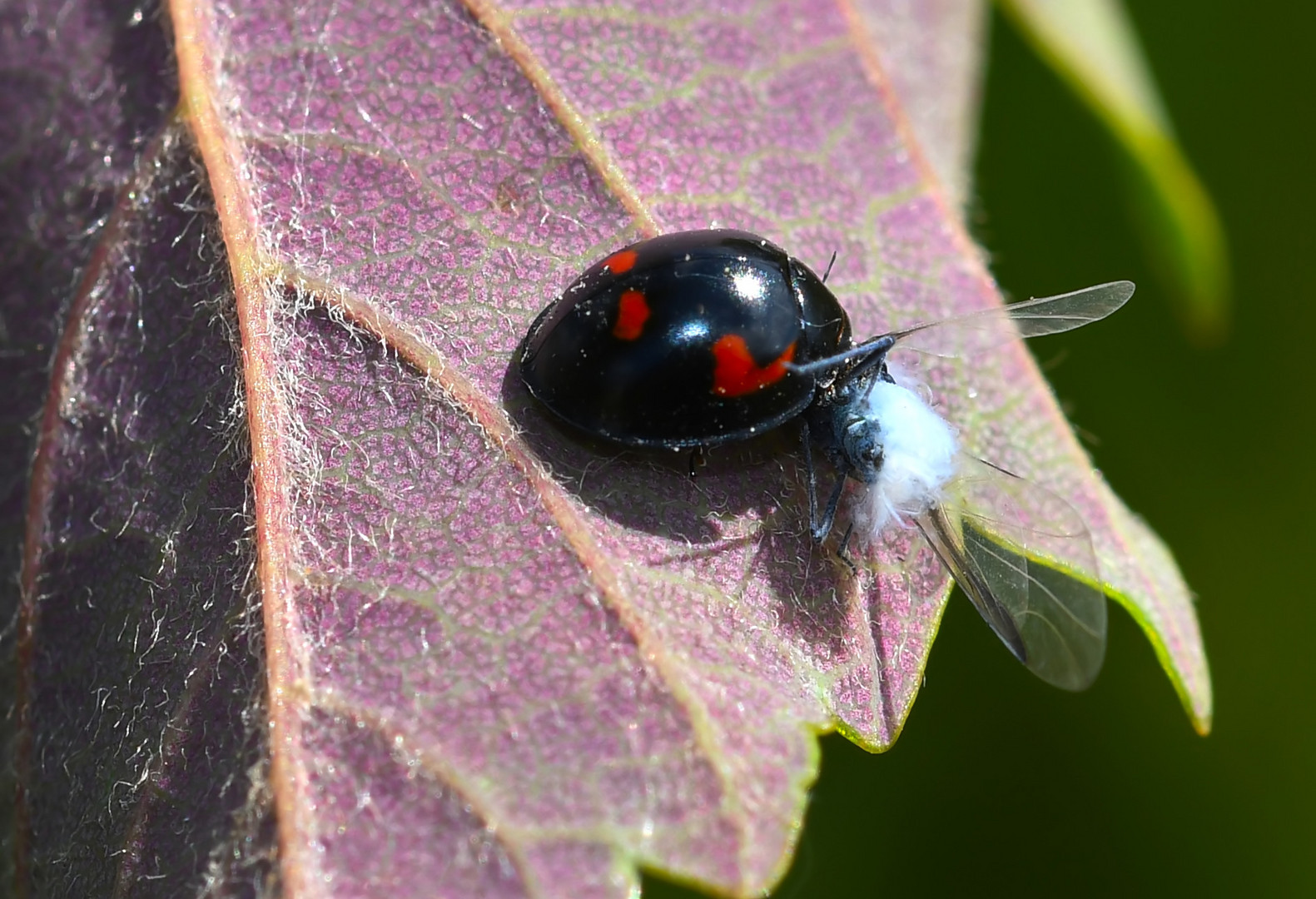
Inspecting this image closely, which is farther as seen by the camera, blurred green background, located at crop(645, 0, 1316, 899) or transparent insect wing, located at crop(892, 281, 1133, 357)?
blurred green background, located at crop(645, 0, 1316, 899)

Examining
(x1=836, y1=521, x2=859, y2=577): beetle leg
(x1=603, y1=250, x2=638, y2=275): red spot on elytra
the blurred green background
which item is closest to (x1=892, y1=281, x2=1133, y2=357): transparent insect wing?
(x1=836, y1=521, x2=859, y2=577): beetle leg

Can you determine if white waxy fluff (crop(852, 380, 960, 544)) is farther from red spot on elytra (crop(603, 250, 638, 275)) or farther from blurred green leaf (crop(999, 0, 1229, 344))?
blurred green leaf (crop(999, 0, 1229, 344))

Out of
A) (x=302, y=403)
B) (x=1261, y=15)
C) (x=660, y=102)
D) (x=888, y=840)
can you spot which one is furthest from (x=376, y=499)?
(x=1261, y=15)

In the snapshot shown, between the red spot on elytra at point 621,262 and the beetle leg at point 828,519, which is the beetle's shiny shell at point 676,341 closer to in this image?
the red spot on elytra at point 621,262

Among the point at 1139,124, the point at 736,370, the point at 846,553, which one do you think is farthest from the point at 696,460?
the point at 1139,124

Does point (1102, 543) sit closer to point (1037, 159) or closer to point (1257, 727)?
point (1257, 727)

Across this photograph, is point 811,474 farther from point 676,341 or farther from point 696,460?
point 676,341
